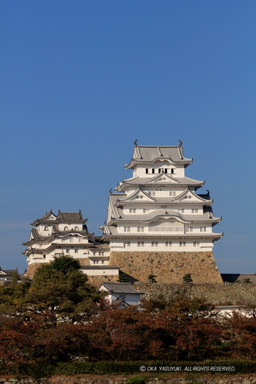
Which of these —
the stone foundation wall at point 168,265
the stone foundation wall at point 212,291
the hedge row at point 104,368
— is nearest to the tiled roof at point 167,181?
the stone foundation wall at point 168,265

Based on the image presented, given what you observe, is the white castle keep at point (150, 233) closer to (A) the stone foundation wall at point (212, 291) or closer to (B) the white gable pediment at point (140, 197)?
(B) the white gable pediment at point (140, 197)

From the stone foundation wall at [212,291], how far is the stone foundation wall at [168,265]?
11.5 ft

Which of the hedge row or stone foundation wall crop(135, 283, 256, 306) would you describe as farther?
stone foundation wall crop(135, 283, 256, 306)

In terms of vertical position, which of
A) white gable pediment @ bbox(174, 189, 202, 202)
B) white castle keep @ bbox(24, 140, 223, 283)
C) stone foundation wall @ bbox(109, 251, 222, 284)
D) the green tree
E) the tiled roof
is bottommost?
the green tree

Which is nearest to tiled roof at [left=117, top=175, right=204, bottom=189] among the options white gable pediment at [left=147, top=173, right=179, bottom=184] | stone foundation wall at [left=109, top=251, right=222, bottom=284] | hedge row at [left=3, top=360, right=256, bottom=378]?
white gable pediment at [left=147, top=173, right=179, bottom=184]

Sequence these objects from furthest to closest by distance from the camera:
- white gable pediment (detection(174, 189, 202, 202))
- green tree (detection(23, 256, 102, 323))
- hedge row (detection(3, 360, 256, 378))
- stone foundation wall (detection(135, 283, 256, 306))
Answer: white gable pediment (detection(174, 189, 202, 202)), stone foundation wall (detection(135, 283, 256, 306)), green tree (detection(23, 256, 102, 323)), hedge row (detection(3, 360, 256, 378))

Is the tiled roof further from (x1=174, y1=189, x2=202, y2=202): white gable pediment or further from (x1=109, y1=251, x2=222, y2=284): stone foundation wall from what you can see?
(x1=109, y1=251, x2=222, y2=284): stone foundation wall

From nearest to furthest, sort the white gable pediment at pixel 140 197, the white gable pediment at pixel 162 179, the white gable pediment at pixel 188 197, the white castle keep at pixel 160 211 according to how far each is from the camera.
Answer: the white castle keep at pixel 160 211 → the white gable pediment at pixel 140 197 → the white gable pediment at pixel 188 197 → the white gable pediment at pixel 162 179

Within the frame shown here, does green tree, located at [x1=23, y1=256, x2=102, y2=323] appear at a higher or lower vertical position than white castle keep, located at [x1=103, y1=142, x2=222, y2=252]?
lower

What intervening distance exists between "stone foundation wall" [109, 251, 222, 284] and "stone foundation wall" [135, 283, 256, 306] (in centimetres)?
352

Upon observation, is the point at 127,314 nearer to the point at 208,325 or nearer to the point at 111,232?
the point at 208,325

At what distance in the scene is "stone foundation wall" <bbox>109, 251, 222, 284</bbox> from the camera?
5741 centimetres

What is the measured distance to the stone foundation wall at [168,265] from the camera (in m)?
57.4

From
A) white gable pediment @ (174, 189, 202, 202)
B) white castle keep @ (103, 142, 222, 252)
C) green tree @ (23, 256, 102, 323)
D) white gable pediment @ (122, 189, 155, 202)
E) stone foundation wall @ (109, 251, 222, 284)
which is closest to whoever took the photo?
green tree @ (23, 256, 102, 323)
